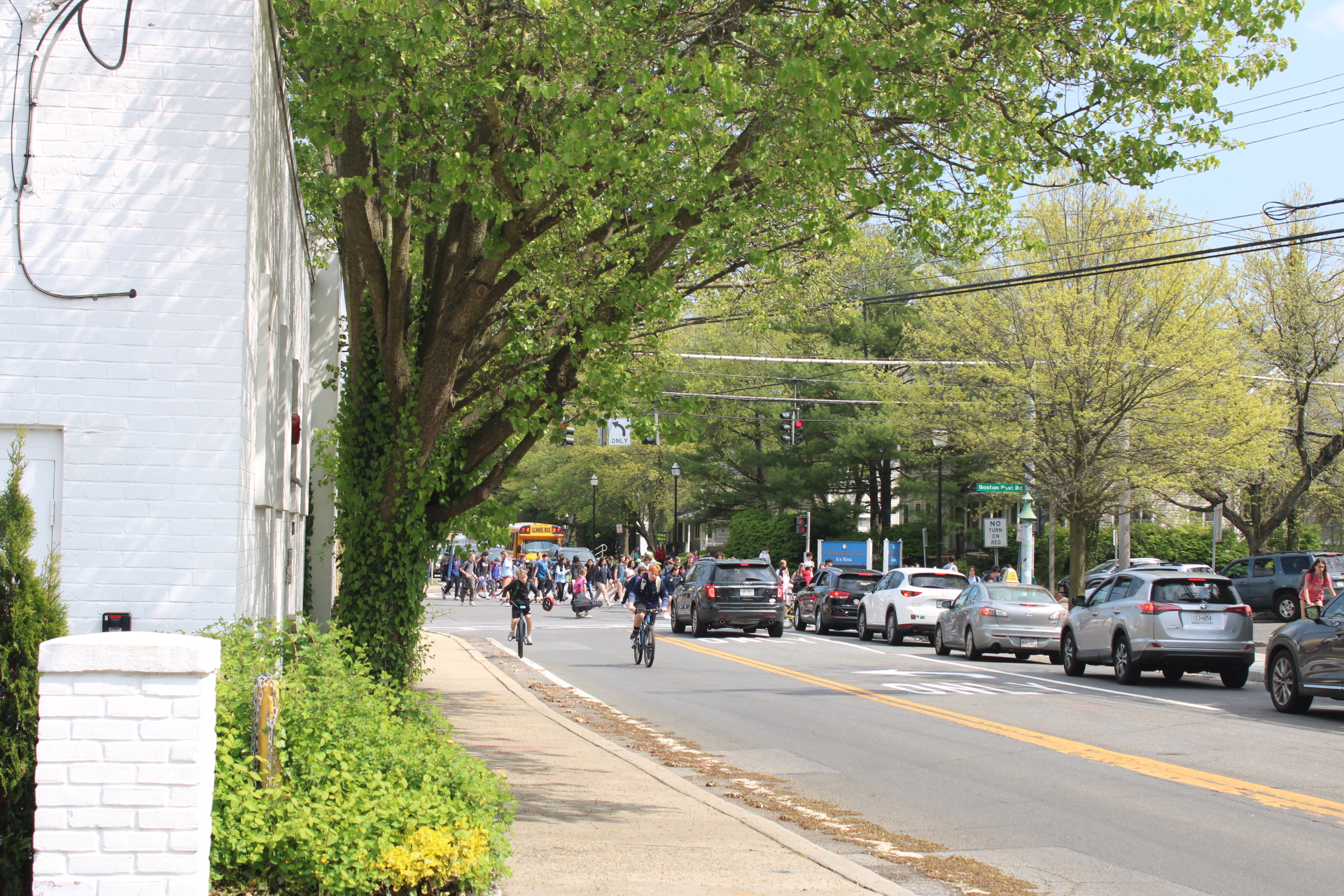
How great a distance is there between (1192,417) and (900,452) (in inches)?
761

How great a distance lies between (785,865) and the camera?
7105 millimetres

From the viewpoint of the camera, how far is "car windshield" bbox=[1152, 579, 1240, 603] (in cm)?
1791

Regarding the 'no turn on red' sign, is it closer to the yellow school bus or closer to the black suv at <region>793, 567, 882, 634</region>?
the black suv at <region>793, 567, 882, 634</region>

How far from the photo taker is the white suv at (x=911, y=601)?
27.0 meters

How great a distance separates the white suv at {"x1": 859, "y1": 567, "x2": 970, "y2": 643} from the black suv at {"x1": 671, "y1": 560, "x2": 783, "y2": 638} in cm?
220

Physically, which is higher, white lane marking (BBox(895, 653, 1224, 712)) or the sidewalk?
the sidewalk

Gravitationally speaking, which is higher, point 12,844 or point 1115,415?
point 1115,415

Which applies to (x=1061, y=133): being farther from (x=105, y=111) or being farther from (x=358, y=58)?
(x=105, y=111)

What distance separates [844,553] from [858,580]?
1672cm

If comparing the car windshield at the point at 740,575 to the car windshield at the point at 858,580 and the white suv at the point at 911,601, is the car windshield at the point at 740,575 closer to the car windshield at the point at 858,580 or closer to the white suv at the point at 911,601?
the white suv at the point at 911,601

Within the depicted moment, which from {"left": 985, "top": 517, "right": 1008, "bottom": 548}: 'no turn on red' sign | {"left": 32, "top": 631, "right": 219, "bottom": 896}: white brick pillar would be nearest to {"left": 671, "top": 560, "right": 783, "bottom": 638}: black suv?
{"left": 985, "top": 517, "right": 1008, "bottom": 548}: 'no turn on red' sign

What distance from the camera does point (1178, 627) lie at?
1769 centimetres

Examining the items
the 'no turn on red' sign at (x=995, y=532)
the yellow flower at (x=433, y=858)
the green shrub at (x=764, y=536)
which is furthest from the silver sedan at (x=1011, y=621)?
the green shrub at (x=764, y=536)

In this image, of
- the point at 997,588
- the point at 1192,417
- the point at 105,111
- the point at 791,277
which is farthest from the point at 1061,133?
the point at 1192,417
